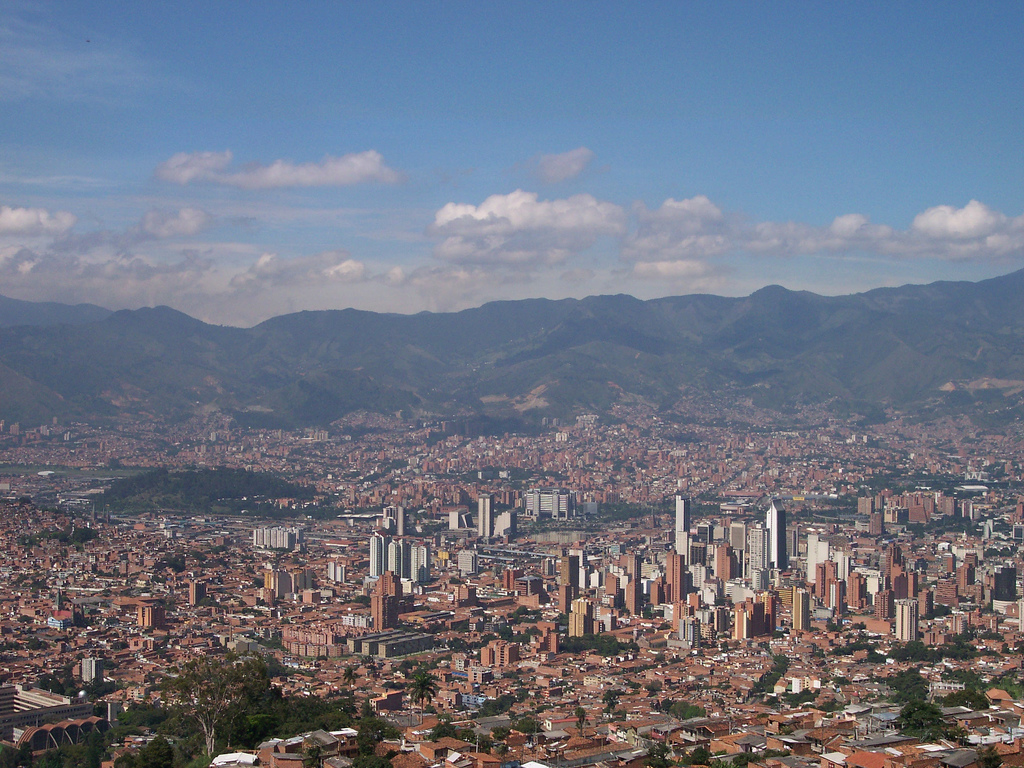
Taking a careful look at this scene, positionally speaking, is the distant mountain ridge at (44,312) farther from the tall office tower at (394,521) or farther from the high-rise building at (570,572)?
the high-rise building at (570,572)

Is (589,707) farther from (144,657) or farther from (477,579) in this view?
(477,579)

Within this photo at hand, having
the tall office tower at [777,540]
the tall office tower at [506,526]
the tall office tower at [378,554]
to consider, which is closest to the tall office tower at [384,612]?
the tall office tower at [378,554]

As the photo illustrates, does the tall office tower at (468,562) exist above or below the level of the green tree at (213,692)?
below

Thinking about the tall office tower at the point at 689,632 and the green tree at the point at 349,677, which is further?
the tall office tower at the point at 689,632

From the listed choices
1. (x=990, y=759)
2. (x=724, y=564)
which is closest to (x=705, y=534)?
(x=724, y=564)

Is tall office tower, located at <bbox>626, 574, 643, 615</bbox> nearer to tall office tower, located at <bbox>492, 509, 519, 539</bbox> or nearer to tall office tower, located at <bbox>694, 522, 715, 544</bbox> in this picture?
tall office tower, located at <bbox>694, 522, 715, 544</bbox>

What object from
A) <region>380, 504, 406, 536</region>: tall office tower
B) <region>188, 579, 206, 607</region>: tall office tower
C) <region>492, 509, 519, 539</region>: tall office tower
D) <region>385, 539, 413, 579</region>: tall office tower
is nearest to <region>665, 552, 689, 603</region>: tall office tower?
<region>385, 539, 413, 579</region>: tall office tower
